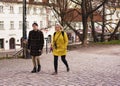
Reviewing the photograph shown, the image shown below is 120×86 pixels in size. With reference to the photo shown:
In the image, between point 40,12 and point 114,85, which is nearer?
point 114,85

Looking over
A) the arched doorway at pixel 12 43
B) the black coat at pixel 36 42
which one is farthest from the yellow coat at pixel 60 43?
the arched doorway at pixel 12 43

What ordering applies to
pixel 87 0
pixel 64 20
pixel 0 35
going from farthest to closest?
pixel 0 35, pixel 64 20, pixel 87 0

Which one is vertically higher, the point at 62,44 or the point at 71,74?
the point at 62,44

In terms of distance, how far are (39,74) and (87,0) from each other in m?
25.4

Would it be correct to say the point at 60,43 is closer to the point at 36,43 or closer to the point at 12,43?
the point at 36,43

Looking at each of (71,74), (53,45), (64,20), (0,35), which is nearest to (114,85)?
(71,74)

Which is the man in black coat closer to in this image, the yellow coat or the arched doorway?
the yellow coat

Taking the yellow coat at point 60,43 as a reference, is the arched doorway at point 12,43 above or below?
below

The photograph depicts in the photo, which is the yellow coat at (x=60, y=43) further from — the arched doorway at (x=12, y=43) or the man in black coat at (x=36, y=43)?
the arched doorway at (x=12, y=43)

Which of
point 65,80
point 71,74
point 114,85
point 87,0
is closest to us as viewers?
point 114,85

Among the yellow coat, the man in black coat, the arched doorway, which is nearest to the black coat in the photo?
the man in black coat

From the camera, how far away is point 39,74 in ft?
45.2

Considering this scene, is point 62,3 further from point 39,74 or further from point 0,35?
point 39,74

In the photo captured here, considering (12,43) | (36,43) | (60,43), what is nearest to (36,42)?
(36,43)
